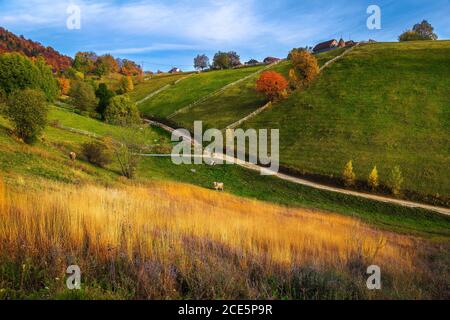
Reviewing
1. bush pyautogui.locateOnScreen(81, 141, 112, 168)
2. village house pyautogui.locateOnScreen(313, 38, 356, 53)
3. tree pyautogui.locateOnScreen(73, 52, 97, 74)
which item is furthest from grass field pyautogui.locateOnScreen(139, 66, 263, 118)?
village house pyautogui.locateOnScreen(313, 38, 356, 53)

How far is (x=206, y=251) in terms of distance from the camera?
6660mm

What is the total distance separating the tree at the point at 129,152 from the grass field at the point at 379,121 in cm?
1926

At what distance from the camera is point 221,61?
141 meters

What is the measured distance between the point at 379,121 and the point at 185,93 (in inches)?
2327

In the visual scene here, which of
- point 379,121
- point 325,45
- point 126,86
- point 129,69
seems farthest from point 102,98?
point 325,45

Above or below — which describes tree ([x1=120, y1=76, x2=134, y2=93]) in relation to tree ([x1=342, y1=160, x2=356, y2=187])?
above

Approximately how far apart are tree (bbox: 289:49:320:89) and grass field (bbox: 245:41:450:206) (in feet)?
7.06

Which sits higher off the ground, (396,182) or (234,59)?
(234,59)

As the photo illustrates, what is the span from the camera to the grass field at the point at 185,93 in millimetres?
86425

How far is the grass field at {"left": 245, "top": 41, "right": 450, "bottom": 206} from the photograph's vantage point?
39469 millimetres

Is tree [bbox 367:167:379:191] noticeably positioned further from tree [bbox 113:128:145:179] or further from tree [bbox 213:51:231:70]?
tree [bbox 213:51:231:70]

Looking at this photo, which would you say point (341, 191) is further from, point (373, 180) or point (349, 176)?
point (373, 180)

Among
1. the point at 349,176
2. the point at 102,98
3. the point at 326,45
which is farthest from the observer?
the point at 326,45
